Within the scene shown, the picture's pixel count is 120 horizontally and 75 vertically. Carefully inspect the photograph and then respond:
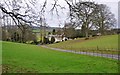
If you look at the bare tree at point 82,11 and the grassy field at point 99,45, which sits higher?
the bare tree at point 82,11

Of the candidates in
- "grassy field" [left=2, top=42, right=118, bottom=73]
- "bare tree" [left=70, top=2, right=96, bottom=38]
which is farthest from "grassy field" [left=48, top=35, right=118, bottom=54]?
"bare tree" [left=70, top=2, right=96, bottom=38]

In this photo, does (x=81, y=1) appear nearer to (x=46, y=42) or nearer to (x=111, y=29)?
(x=111, y=29)

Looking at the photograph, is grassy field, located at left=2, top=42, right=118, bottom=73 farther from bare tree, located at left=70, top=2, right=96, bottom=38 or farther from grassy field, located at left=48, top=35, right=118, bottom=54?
grassy field, located at left=48, top=35, right=118, bottom=54

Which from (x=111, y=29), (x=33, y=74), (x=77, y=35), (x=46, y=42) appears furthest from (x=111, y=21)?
(x=33, y=74)

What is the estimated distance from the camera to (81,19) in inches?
574

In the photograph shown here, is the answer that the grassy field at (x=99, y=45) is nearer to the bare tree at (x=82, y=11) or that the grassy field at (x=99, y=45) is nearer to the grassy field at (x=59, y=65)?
the grassy field at (x=59, y=65)

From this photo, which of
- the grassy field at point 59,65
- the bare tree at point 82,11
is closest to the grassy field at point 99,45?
the grassy field at point 59,65

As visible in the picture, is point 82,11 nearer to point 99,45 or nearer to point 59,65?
point 59,65

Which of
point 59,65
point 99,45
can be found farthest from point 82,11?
point 99,45

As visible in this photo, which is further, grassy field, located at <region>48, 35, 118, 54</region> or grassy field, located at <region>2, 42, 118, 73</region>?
grassy field, located at <region>48, 35, 118, 54</region>

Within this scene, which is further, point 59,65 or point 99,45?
point 99,45

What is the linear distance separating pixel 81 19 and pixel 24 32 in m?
3.83

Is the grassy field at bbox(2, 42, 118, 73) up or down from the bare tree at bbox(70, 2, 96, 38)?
down

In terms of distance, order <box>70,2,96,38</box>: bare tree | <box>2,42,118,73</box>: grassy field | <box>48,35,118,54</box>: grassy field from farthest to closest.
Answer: <box>48,35,118,54</box>: grassy field, <box>2,42,118,73</box>: grassy field, <box>70,2,96,38</box>: bare tree
